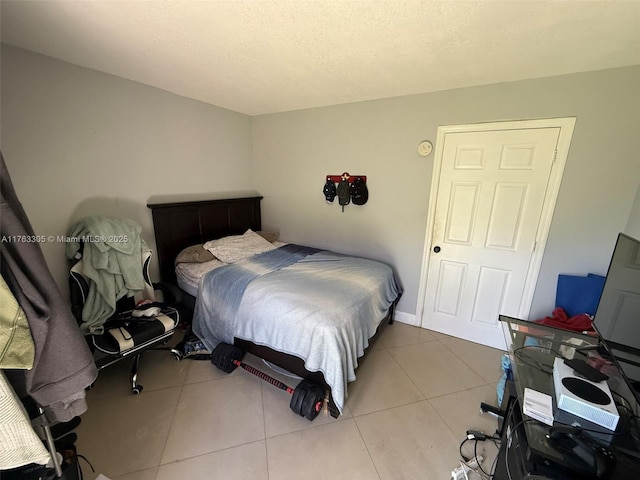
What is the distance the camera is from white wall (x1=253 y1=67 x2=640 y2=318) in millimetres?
1985

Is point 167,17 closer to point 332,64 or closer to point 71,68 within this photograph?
point 332,64

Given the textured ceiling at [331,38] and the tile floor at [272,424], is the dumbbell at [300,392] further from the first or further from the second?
the textured ceiling at [331,38]

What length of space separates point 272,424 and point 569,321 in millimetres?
2360

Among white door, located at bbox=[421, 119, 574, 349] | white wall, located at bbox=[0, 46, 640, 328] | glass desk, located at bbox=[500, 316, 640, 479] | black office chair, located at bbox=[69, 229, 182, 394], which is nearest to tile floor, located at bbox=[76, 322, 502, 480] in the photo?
black office chair, located at bbox=[69, 229, 182, 394]

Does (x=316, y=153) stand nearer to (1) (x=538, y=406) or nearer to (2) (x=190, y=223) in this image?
(2) (x=190, y=223)

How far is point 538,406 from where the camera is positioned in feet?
3.61

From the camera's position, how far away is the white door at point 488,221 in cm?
223

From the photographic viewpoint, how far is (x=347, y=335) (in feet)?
6.10

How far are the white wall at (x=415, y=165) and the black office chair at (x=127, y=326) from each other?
1.93 meters

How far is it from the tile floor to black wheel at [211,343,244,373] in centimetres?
10

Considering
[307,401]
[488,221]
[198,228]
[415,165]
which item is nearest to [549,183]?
[488,221]

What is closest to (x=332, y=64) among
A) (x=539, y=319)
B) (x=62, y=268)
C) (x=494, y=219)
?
(x=494, y=219)

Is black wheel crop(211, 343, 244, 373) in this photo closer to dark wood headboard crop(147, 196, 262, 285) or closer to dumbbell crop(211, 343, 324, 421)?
dumbbell crop(211, 343, 324, 421)

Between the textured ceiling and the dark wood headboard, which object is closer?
the textured ceiling
